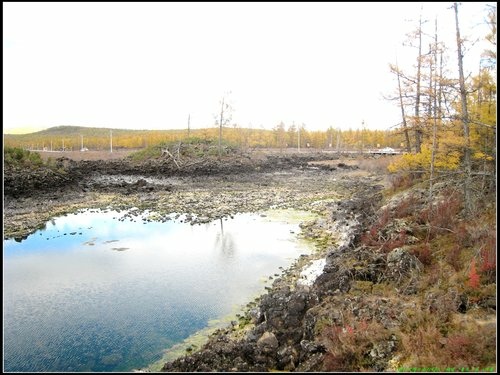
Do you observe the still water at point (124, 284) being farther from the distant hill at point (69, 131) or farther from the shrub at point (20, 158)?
the distant hill at point (69, 131)

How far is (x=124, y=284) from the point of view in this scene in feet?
46.2

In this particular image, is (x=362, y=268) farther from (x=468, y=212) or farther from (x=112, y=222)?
(x=112, y=222)

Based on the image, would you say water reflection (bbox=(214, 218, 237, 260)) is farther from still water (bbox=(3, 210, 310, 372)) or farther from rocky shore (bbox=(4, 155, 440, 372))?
rocky shore (bbox=(4, 155, 440, 372))

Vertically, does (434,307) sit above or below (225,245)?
above

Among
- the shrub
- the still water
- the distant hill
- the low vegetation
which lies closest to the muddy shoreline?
the low vegetation

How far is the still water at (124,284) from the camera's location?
9914mm

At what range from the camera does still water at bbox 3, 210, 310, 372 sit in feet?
32.5

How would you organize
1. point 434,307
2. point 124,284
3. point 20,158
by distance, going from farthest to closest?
1. point 20,158
2. point 124,284
3. point 434,307

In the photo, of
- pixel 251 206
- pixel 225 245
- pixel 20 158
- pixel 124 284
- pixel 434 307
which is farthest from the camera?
pixel 20 158

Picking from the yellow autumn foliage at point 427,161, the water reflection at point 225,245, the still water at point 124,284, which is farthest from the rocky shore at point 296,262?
the water reflection at point 225,245

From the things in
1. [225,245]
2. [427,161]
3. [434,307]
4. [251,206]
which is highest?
[427,161]

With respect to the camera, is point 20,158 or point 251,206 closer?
point 251,206

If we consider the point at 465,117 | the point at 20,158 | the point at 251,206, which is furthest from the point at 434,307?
the point at 20,158

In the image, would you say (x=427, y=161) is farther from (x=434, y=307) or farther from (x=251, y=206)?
(x=251, y=206)
